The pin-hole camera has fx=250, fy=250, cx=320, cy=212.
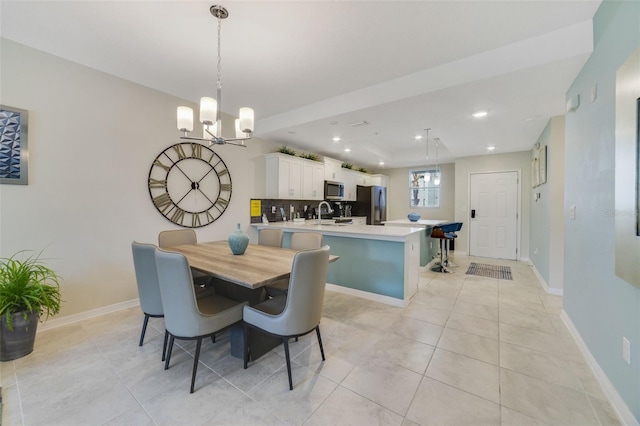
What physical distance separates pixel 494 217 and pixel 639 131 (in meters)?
→ 5.27

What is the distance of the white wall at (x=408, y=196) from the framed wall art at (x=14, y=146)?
306 inches

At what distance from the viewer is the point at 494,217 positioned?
5.86 meters

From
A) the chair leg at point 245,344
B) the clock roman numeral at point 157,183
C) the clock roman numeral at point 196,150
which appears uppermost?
the clock roman numeral at point 196,150

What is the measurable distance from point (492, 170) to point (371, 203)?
9.59ft

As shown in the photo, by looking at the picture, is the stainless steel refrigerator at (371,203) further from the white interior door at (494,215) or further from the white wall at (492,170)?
the white interior door at (494,215)

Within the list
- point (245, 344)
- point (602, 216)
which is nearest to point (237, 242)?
point (245, 344)

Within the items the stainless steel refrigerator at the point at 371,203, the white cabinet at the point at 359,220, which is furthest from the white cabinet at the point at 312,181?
Result: the stainless steel refrigerator at the point at 371,203

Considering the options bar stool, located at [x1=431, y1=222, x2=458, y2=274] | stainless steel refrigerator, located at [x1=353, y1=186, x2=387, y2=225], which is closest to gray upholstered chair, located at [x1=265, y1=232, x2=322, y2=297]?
bar stool, located at [x1=431, y1=222, x2=458, y2=274]

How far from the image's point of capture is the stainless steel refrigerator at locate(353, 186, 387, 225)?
7.01 meters

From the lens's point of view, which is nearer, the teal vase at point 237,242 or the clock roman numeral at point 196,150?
the teal vase at point 237,242

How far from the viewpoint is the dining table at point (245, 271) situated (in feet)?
5.48

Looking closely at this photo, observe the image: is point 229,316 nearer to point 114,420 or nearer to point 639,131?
point 114,420

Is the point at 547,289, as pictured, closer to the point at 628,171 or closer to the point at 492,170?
the point at 628,171

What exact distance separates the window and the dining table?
20.6ft
